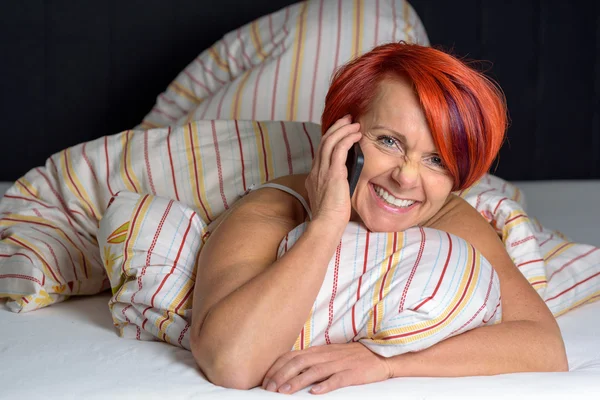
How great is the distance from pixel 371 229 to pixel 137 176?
68 centimetres

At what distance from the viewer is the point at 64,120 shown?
3.07 meters

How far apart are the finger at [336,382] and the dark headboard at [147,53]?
2037mm

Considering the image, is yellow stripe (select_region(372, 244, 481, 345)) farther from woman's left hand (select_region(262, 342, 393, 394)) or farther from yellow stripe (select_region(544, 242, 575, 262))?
yellow stripe (select_region(544, 242, 575, 262))

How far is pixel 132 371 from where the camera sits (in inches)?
45.6

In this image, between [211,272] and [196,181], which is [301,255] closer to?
[211,272]

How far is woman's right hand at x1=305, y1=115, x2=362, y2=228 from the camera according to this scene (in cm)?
119

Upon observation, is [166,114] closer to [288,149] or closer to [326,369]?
[288,149]

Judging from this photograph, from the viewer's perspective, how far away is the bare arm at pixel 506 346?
1.15 meters

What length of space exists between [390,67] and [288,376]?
1.70ft

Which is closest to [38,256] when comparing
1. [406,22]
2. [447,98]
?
[447,98]

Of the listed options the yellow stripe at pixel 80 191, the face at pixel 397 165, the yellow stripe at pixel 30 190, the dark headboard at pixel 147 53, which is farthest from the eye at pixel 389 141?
the dark headboard at pixel 147 53

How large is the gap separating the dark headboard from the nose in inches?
70.8

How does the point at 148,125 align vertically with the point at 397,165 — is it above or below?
below

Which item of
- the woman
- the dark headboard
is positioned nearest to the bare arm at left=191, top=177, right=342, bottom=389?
the woman
